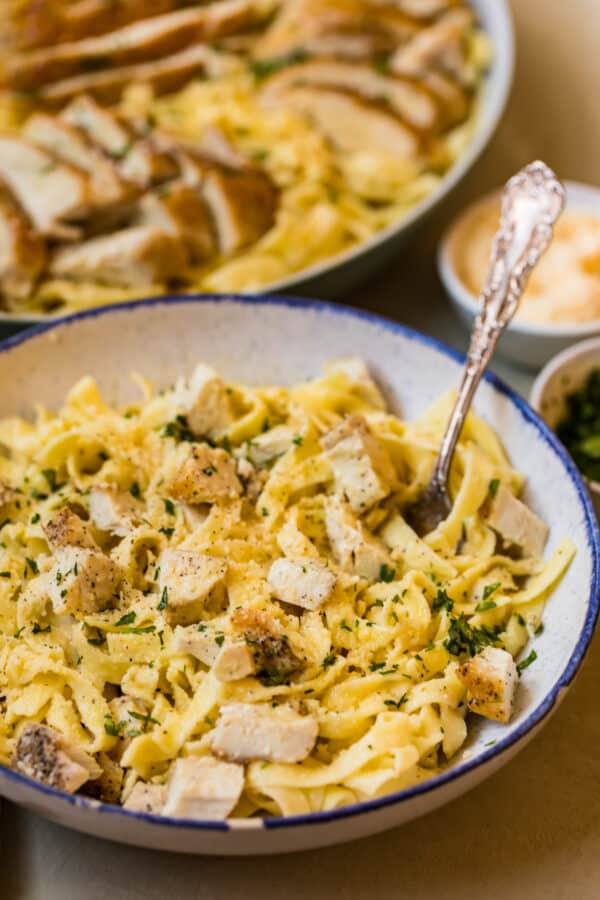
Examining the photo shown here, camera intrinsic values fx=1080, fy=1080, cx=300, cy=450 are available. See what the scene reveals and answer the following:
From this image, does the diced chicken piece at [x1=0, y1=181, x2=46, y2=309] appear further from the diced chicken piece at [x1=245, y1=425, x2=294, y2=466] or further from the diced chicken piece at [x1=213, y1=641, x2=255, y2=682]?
the diced chicken piece at [x1=213, y1=641, x2=255, y2=682]

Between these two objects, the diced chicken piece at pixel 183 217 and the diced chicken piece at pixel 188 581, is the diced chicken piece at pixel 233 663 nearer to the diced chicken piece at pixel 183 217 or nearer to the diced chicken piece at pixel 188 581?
the diced chicken piece at pixel 188 581

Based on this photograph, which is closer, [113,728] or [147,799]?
[147,799]

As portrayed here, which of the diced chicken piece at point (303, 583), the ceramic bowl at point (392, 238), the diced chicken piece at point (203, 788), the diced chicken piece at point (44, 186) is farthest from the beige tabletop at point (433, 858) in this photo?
the diced chicken piece at point (44, 186)

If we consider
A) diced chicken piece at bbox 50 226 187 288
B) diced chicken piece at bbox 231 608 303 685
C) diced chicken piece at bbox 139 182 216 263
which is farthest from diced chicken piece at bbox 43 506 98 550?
diced chicken piece at bbox 139 182 216 263

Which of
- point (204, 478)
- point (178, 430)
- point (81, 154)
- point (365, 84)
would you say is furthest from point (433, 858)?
point (365, 84)

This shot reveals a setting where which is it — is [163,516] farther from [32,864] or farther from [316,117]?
[316,117]

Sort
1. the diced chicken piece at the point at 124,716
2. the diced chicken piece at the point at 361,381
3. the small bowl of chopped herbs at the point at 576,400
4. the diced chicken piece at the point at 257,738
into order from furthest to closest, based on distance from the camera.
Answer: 1. the small bowl of chopped herbs at the point at 576,400
2. the diced chicken piece at the point at 361,381
3. the diced chicken piece at the point at 124,716
4. the diced chicken piece at the point at 257,738

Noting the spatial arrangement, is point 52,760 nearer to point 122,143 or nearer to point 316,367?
point 316,367
